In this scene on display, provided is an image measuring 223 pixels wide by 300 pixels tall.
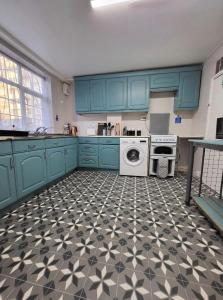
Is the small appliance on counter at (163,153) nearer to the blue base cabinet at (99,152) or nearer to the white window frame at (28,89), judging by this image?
the blue base cabinet at (99,152)

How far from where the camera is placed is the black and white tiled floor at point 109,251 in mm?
864

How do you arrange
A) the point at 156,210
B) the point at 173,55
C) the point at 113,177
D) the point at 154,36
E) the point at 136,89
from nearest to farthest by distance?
the point at 156,210 → the point at 154,36 → the point at 173,55 → the point at 113,177 → the point at 136,89

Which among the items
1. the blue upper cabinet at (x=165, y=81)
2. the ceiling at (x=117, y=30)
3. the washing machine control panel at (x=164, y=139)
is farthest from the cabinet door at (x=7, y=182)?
the blue upper cabinet at (x=165, y=81)

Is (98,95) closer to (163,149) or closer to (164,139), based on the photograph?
(164,139)

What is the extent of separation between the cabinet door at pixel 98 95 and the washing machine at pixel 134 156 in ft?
3.56

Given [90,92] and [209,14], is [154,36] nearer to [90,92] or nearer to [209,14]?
[209,14]

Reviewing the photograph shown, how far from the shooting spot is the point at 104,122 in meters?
3.72

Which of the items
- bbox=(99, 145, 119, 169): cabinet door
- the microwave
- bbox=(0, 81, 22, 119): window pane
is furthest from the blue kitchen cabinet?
the microwave

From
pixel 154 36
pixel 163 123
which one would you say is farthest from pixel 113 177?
pixel 154 36

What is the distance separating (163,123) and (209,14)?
76.6 inches

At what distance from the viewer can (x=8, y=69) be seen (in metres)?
2.30

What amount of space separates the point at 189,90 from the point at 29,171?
332 cm

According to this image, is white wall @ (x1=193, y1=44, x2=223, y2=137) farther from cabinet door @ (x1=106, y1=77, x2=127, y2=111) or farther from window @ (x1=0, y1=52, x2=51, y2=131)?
window @ (x1=0, y1=52, x2=51, y2=131)

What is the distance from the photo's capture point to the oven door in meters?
2.81
